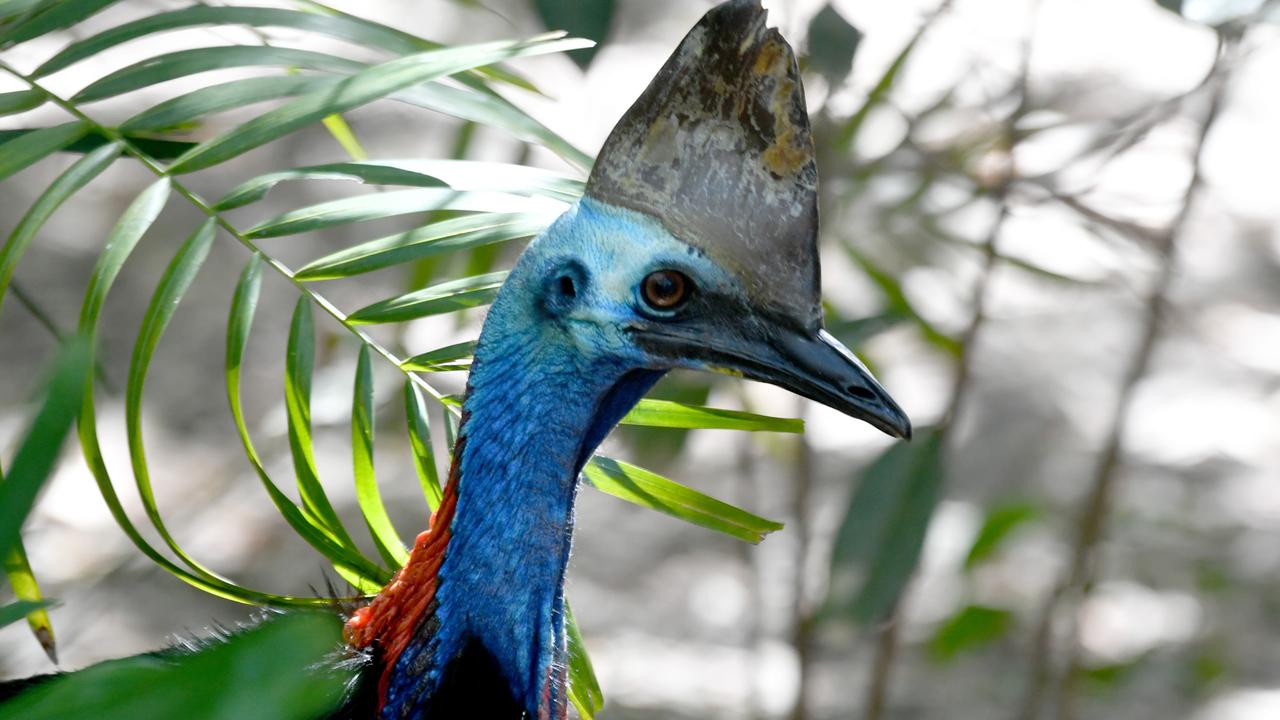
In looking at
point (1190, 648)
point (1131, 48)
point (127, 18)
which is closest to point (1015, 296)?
point (1131, 48)

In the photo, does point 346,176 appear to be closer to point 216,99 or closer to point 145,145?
point 216,99

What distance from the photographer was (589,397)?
1.25 m

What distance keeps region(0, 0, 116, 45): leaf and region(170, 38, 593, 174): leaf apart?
0.49 feet

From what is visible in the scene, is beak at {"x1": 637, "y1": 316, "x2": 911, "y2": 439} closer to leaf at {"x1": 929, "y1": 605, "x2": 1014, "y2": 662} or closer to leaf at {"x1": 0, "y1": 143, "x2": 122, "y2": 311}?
leaf at {"x1": 0, "y1": 143, "x2": 122, "y2": 311}

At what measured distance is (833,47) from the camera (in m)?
1.72

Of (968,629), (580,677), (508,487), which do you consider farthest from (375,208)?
(968,629)

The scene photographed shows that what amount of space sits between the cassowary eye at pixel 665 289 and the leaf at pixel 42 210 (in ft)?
1.43

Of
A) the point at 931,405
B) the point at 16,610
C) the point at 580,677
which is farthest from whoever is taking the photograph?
the point at 931,405

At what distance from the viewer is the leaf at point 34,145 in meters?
1.13

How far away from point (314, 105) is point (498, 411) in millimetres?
289

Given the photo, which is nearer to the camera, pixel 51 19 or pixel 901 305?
pixel 51 19

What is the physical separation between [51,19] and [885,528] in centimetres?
108

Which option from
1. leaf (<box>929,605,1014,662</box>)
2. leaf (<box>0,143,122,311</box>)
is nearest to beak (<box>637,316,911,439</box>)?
leaf (<box>0,143,122,311</box>)

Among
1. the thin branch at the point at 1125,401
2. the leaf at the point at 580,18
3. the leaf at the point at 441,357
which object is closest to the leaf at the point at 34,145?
the leaf at the point at 441,357
